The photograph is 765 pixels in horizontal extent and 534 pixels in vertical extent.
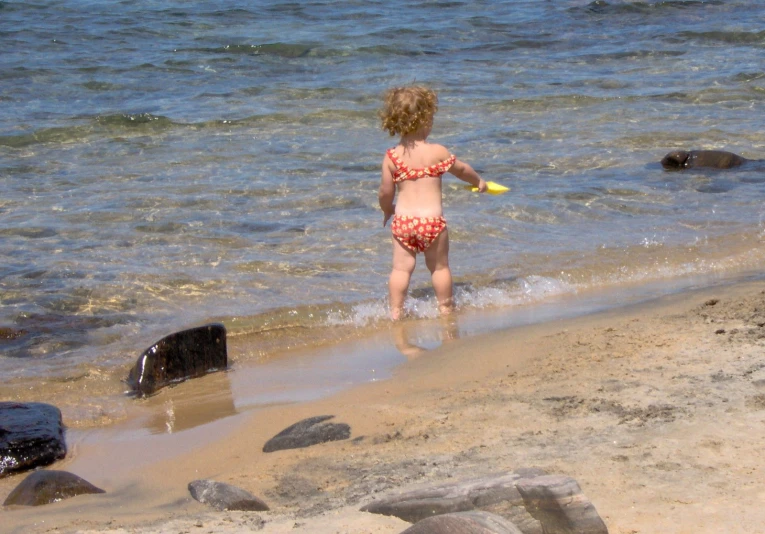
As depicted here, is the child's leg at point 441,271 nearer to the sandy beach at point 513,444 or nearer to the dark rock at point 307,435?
the sandy beach at point 513,444

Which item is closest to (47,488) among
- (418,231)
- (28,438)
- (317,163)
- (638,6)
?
(28,438)

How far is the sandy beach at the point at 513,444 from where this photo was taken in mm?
2922

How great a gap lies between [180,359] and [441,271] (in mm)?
1756

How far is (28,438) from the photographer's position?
3977mm

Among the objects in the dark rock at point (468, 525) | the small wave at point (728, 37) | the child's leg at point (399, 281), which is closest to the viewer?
the dark rock at point (468, 525)

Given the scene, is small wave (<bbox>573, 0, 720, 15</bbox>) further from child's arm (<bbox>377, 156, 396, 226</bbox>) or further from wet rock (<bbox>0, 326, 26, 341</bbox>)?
wet rock (<bbox>0, 326, 26, 341</bbox>)

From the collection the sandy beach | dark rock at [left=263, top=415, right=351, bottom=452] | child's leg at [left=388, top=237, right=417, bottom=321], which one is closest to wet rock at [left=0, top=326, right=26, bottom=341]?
the sandy beach

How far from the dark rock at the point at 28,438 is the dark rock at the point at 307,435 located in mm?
871

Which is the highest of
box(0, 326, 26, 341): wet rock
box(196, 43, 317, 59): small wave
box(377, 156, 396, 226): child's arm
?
box(196, 43, 317, 59): small wave

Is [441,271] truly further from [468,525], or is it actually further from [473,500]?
[468,525]

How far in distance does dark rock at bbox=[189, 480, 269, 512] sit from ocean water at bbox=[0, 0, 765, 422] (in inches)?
62.2

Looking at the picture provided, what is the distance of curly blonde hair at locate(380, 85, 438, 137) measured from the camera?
19.2 feet

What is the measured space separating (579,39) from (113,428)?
551 inches

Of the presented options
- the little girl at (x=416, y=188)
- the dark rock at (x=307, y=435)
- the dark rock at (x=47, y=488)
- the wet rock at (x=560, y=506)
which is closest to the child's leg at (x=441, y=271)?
the little girl at (x=416, y=188)
